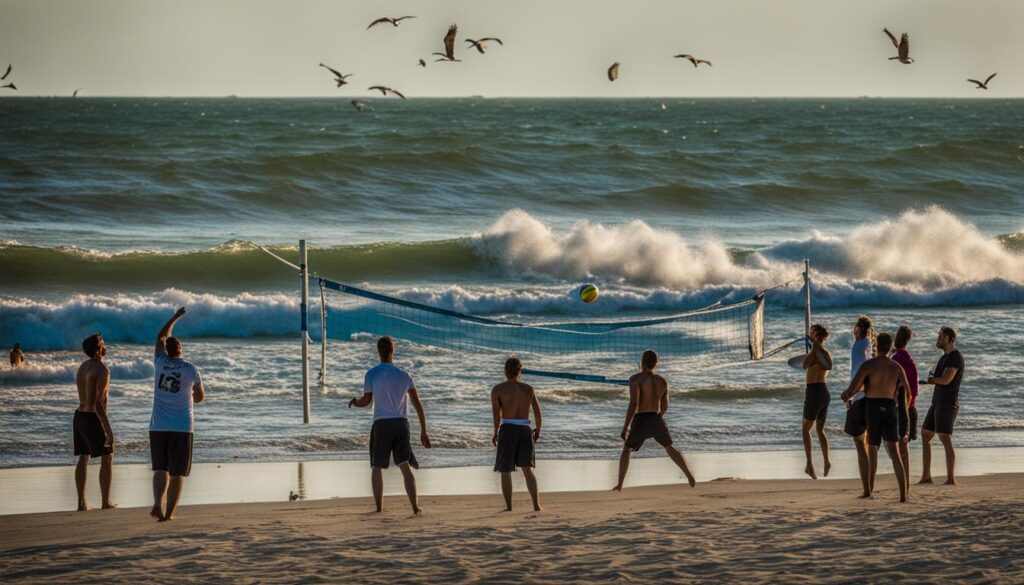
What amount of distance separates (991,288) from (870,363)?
721 inches

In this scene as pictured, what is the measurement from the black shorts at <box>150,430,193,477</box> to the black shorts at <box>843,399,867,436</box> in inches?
195

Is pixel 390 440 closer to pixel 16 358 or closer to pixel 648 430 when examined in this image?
pixel 648 430

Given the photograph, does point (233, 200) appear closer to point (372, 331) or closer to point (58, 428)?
point (372, 331)

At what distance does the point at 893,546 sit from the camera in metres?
8.74

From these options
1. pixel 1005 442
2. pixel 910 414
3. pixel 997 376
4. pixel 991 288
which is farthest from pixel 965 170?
pixel 910 414

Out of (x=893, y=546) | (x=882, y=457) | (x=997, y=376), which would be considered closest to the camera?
(x=893, y=546)

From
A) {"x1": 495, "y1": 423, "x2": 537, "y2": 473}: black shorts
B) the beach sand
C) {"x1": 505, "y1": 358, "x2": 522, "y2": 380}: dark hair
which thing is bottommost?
the beach sand

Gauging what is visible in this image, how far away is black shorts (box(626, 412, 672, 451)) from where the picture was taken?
1095 centimetres

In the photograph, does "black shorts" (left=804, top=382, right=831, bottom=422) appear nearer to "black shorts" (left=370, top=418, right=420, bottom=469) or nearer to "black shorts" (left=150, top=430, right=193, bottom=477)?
"black shorts" (left=370, top=418, right=420, bottom=469)

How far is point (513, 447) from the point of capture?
10195 millimetres

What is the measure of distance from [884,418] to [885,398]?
15 centimetres

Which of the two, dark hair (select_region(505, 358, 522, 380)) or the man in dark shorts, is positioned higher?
dark hair (select_region(505, 358, 522, 380))

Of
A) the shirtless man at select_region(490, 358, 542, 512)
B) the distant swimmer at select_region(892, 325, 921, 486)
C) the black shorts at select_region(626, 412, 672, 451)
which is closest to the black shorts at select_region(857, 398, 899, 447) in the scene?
the distant swimmer at select_region(892, 325, 921, 486)

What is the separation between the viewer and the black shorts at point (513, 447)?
33.4ft
